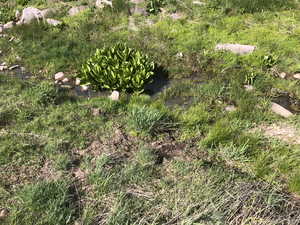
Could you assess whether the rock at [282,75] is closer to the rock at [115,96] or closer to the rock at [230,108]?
the rock at [230,108]

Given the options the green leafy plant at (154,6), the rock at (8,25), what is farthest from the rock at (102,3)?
the rock at (8,25)

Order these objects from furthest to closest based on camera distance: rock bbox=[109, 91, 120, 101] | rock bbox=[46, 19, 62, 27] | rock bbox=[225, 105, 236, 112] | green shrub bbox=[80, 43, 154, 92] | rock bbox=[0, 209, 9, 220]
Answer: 1. rock bbox=[46, 19, 62, 27]
2. green shrub bbox=[80, 43, 154, 92]
3. rock bbox=[109, 91, 120, 101]
4. rock bbox=[225, 105, 236, 112]
5. rock bbox=[0, 209, 9, 220]

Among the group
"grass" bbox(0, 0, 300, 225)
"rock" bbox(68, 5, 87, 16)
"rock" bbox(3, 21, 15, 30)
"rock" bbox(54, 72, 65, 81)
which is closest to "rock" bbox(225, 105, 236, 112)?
"grass" bbox(0, 0, 300, 225)

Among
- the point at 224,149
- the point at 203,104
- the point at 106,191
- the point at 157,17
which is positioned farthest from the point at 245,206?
the point at 157,17

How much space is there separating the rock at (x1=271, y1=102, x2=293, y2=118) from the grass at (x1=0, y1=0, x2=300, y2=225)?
0.15 meters

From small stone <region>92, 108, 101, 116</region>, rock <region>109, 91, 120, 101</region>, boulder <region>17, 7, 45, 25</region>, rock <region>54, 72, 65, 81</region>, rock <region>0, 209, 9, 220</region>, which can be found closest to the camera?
rock <region>0, 209, 9, 220</region>

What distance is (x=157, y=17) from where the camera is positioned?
9211 mm

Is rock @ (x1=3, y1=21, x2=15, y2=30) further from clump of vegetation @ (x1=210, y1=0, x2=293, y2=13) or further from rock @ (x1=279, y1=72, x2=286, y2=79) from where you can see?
rock @ (x1=279, y1=72, x2=286, y2=79)

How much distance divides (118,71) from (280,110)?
11.8ft

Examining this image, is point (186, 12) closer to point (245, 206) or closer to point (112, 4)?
point (112, 4)

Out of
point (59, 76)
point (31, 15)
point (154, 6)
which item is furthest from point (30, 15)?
point (154, 6)

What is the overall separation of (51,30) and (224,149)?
272 inches

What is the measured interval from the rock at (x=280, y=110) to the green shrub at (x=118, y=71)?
2739 millimetres

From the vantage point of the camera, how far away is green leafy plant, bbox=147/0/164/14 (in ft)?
30.8
